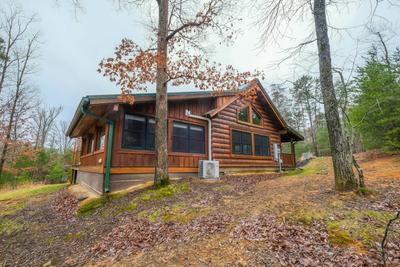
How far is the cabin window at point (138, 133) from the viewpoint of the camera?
8.16 meters

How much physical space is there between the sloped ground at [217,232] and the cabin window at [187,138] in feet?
11.3

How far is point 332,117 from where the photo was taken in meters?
5.25

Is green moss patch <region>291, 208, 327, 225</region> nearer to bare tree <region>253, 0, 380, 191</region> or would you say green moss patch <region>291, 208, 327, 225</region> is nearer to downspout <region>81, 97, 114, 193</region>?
bare tree <region>253, 0, 380, 191</region>

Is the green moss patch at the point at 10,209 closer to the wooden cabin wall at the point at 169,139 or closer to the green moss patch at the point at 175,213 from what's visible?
the wooden cabin wall at the point at 169,139

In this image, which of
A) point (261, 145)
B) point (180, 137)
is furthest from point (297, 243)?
point (261, 145)

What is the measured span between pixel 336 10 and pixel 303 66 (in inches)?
83.9

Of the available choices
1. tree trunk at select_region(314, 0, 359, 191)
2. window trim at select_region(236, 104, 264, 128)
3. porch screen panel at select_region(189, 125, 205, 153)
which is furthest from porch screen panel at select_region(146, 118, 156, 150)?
tree trunk at select_region(314, 0, 359, 191)

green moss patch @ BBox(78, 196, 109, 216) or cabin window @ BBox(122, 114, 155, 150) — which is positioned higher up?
cabin window @ BBox(122, 114, 155, 150)

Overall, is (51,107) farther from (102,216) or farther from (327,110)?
(327,110)

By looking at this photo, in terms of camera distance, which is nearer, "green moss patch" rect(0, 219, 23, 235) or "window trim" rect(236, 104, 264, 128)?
"green moss patch" rect(0, 219, 23, 235)

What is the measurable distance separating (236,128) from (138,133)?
6.30 meters

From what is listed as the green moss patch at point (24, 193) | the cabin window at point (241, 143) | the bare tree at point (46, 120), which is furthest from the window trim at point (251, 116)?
the bare tree at point (46, 120)

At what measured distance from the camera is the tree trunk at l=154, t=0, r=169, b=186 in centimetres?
726

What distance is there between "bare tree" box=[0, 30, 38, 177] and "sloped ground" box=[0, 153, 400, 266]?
14669 millimetres
